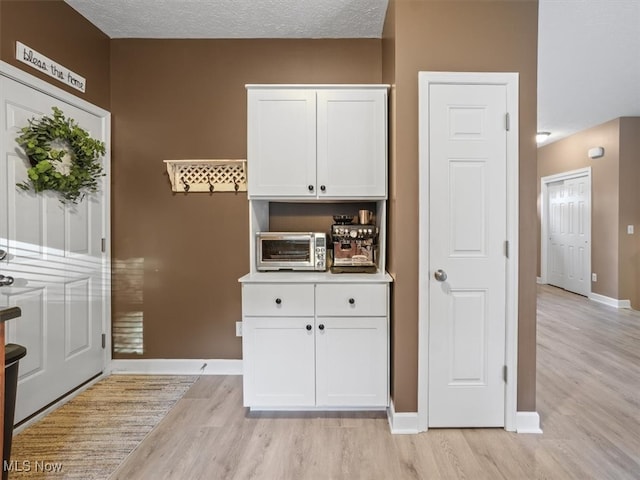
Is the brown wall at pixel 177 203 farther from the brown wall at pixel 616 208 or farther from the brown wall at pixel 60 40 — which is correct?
the brown wall at pixel 616 208

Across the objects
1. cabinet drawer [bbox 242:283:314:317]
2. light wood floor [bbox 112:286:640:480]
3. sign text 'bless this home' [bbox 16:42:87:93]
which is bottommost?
light wood floor [bbox 112:286:640:480]

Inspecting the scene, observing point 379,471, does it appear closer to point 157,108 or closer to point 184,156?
point 184,156

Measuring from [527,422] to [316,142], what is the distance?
84.2 inches

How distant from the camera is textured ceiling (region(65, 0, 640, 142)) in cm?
Answer: 230

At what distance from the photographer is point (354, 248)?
232cm

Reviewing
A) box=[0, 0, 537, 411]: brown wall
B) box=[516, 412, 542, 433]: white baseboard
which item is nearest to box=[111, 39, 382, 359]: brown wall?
box=[0, 0, 537, 411]: brown wall

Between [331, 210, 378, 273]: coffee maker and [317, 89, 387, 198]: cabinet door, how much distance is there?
0.23 metres

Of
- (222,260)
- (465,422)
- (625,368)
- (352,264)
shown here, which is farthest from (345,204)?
(625,368)

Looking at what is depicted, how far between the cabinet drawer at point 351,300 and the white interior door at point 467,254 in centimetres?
30

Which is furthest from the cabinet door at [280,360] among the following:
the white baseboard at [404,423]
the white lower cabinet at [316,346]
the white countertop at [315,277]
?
the white baseboard at [404,423]

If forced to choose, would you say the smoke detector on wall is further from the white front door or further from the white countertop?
the white front door

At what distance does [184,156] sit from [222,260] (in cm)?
89

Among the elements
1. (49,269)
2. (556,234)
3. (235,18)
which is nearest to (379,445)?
(49,269)

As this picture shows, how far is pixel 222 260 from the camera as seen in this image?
275cm
